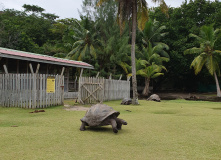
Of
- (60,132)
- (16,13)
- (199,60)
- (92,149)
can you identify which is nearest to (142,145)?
(92,149)

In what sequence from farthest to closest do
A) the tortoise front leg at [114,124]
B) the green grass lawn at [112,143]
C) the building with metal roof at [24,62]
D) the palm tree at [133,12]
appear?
the palm tree at [133,12], the building with metal roof at [24,62], the tortoise front leg at [114,124], the green grass lawn at [112,143]

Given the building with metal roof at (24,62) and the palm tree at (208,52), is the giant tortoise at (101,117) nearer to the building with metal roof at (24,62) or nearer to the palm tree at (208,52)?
the building with metal roof at (24,62)

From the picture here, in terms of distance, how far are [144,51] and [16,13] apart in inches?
1224

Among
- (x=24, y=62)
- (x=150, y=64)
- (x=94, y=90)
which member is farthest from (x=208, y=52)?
(x=24, y=62)

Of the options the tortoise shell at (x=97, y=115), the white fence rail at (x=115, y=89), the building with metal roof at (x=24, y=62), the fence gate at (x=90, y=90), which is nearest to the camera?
the tortoise shell at (x=97, y=115)

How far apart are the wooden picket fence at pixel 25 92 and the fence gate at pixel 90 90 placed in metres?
2.48

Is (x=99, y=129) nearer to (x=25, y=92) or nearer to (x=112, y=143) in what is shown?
(x=112, y=143)

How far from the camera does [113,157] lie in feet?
13.4

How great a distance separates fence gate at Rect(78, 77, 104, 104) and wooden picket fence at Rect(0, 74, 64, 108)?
2.48 metres

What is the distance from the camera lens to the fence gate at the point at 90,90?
14416 millimetres

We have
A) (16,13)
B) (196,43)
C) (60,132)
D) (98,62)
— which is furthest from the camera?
(16,13)

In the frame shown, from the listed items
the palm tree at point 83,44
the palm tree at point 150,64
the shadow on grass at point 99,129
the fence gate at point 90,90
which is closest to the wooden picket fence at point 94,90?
the fence gate at point 90,90

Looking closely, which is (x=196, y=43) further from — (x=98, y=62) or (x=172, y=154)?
(x=172, y=154)

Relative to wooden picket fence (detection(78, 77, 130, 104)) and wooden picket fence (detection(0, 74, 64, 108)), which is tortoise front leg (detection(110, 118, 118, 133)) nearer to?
wooden picket fence (detection(0, 74, 64, 108))
